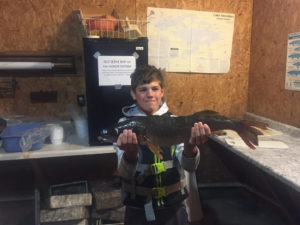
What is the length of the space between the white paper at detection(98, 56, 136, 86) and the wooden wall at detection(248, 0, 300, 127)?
53.2 inches

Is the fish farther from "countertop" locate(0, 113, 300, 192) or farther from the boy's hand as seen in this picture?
"countertop" locate(0, 113, 300, 192)

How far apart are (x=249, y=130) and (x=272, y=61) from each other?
1224mm

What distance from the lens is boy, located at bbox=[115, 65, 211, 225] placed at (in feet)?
4.36

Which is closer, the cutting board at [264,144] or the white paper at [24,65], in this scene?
the cutting board at [264,144]

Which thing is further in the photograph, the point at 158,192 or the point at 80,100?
the point at 80,100

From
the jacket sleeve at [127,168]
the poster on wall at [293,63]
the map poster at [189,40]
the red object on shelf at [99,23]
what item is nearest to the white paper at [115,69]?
the red object on shelf at [99,23]

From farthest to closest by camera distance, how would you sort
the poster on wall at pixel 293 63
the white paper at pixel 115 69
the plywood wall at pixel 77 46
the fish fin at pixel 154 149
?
the plywood wall at pixel 77 46, the poster on wall at pixel 293 63, the white paper at pixel 115 69, the fish fin at pixel 154 149

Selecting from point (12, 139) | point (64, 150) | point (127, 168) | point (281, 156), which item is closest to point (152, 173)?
point (127, 168)

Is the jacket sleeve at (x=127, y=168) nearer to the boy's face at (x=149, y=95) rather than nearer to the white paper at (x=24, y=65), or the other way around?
the boy's face at (x=149, y=95)

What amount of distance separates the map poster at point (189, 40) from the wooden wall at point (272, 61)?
0.27 meters

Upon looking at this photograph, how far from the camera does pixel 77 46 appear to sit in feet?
7.17

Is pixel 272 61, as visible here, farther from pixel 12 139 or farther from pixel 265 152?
pixel 12 139

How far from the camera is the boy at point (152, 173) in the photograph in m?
1.33

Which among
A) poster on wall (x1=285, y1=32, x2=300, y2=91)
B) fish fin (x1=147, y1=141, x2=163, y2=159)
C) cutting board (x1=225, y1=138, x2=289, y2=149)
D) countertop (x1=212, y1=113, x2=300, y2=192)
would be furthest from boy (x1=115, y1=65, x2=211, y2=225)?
poster on wall (x1=285, y1=32, x2=300, y2=91)
